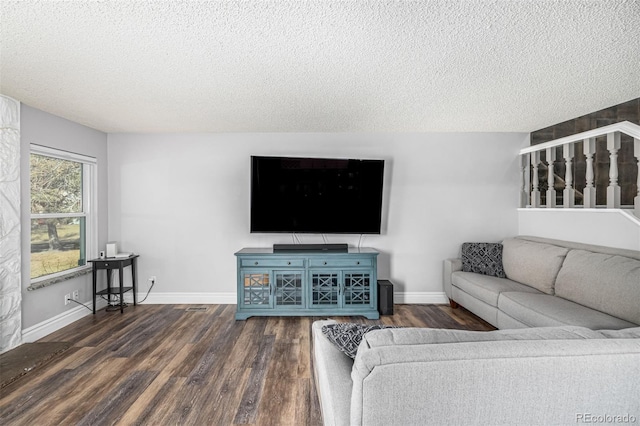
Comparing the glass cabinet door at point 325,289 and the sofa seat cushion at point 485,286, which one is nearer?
the sofa seat cushion at point 485,286

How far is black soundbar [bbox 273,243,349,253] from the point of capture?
3.96 m

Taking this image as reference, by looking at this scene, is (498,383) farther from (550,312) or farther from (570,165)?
(570,165)

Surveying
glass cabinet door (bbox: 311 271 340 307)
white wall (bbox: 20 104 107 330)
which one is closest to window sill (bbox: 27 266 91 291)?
white wall (bbox: 20 104 107 330)

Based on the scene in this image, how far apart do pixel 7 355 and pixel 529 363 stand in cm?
388

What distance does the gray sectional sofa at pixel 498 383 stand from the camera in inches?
40.8

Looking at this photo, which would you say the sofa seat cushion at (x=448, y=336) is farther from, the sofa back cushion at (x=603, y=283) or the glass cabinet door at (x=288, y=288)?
the glass cabinet door at (x=288, y=288)

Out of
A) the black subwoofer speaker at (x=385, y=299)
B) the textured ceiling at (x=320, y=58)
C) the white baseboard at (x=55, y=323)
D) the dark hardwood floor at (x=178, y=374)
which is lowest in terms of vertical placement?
the dark hardwood floor at (x=178, y=374)

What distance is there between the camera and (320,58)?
221 centimetres

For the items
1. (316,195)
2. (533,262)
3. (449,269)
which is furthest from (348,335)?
(449,269)

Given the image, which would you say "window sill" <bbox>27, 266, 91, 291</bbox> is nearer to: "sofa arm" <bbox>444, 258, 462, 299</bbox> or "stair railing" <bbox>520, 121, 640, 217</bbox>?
"sofa arm" <bbox>444, 258, 462, 299</bbox>

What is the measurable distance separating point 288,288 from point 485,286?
215 cm

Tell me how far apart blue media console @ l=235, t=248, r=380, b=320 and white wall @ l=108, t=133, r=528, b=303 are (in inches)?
22.4

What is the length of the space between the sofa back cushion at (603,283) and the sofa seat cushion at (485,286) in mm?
389

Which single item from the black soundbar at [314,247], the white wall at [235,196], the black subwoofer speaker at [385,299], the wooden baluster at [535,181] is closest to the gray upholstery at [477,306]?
the white wall at [235,196]
